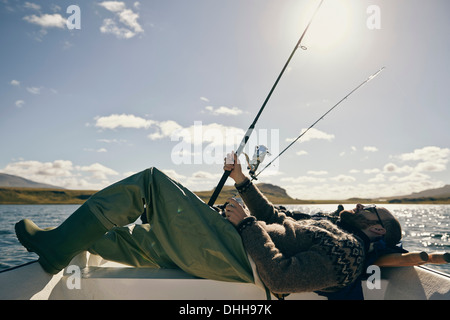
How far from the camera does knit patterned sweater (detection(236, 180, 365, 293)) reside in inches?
76.2

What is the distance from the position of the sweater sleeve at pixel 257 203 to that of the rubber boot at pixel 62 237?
1.47m

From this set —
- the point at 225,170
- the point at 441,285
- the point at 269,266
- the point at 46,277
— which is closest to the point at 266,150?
the point at 225,170

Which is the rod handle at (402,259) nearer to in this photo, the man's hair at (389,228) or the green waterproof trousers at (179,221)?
the man's hair at (389,228)

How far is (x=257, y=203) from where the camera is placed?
310 centimetres

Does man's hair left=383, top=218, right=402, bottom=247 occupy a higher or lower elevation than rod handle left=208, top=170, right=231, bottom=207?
lower

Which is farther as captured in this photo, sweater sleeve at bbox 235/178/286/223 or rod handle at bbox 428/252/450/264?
sweater sleeve at bbox 235/178/286/223

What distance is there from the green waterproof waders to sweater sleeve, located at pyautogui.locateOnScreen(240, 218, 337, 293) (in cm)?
16

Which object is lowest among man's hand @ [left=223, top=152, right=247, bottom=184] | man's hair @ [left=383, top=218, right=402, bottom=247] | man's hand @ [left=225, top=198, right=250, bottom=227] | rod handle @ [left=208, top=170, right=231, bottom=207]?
man's hair @ [left=383, top=218, right=402, bottom=247]

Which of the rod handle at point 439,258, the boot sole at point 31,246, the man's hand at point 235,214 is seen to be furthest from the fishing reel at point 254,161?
the boot sole at point 31,246

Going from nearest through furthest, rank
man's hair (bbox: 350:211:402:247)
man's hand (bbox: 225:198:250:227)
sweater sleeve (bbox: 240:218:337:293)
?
1. sweater sleeve (bbox: 240:218:337:293)
2. man's hand (bbox: 225:198:250:227)
3. man's hair (bbox: 350:211:402:247)

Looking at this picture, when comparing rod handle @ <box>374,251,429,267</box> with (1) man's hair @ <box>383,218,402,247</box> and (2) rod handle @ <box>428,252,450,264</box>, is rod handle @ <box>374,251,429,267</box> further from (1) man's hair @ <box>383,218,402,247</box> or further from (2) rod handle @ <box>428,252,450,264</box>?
(1) man's hair @ <box>383,218,402,247</box>

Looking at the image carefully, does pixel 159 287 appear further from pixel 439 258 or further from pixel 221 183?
pixel 439 258

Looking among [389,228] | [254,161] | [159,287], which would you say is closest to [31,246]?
[159,287]

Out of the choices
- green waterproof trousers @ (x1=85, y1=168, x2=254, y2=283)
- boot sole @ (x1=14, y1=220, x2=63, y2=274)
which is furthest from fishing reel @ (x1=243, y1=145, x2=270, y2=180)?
boot sole @ (x1=14, y1=220, x2=63, y2=274)
